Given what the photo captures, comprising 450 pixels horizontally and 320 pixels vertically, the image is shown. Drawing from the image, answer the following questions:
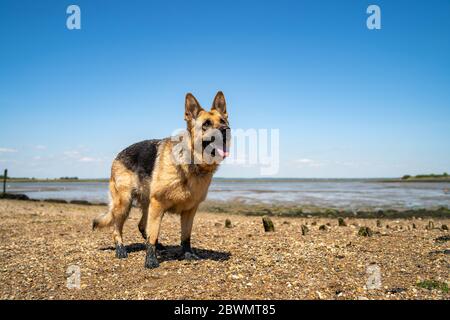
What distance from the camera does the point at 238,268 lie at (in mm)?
7359

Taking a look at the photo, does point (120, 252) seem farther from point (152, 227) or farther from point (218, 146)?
point (218, 146)

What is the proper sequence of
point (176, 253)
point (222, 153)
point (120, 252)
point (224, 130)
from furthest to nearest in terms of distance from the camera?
point (176, 253), point (120, 252), point (222, 153), point (224, 130)

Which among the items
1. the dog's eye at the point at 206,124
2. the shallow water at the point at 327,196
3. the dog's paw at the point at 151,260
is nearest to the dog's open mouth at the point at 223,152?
the dog's eye at the point at 206,124

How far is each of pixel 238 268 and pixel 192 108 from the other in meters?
3.55

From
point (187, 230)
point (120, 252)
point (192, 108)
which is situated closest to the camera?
point (192, 108)

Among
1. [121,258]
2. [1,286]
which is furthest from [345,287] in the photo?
[1,286]

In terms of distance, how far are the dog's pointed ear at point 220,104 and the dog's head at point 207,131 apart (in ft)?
0.49

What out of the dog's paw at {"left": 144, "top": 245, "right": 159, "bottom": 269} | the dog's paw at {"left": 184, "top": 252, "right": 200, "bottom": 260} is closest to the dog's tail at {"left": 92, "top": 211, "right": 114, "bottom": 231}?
the dog's paw at {"left": 144, "top": 245, "right": 159, "bottom": 269}

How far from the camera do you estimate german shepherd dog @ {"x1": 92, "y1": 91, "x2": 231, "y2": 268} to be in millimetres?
7012

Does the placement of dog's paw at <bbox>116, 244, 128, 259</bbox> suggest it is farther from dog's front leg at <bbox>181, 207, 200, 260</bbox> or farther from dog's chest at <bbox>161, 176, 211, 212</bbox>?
dog's chest at <bbox>161, 176, 211, 212</bbox>

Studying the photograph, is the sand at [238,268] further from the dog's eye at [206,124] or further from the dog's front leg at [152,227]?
the dog's eye at [206,124]

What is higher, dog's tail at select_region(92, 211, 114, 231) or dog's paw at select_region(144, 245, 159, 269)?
dog's tail at select_region(92, 211, 114, 231)

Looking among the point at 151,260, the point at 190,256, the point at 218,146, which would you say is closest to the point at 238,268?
the point at 190,256

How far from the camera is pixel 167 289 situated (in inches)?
242
